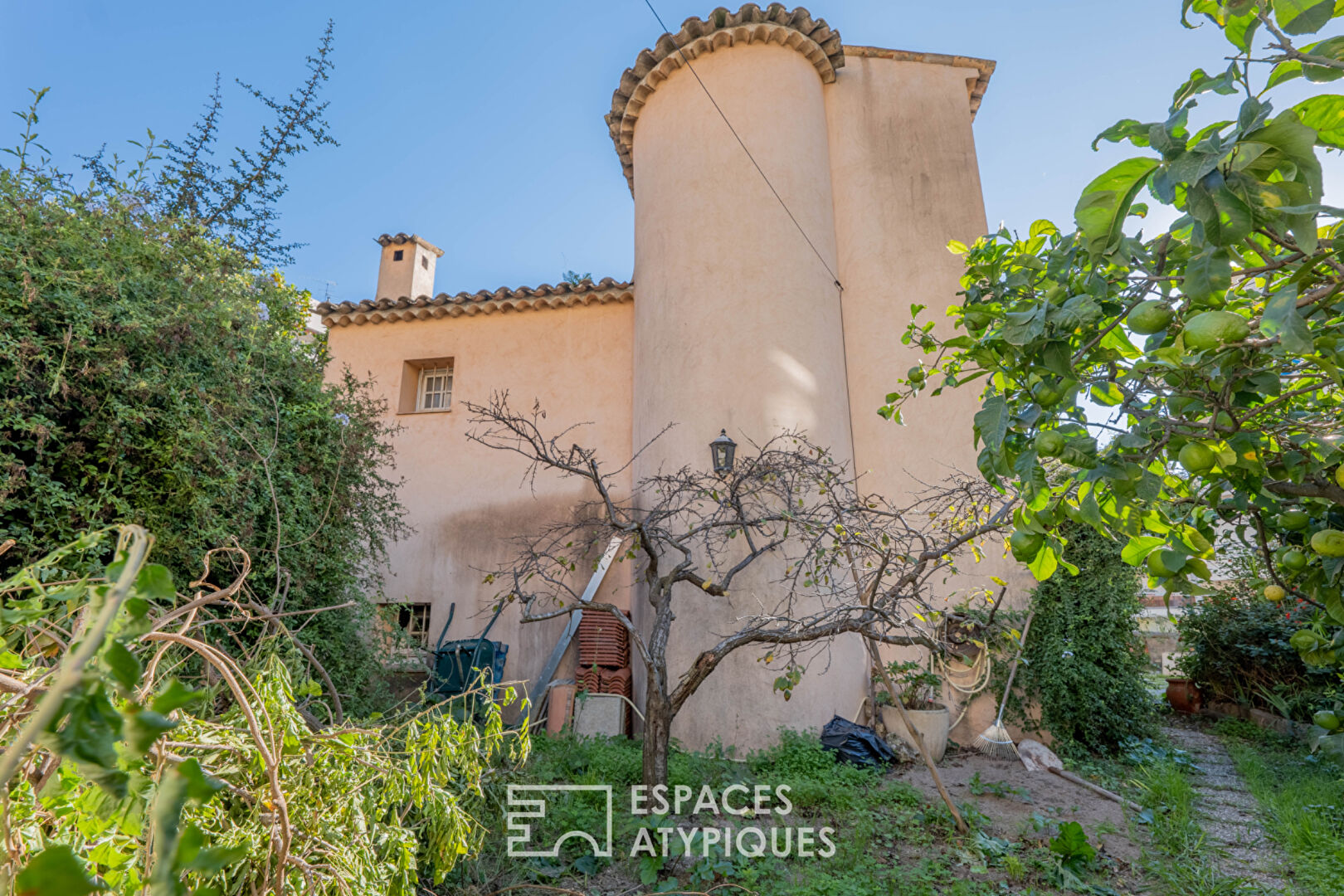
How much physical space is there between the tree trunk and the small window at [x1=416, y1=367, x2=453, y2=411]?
20.9 feet

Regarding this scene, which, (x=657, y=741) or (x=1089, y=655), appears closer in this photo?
(x=657, y=741)

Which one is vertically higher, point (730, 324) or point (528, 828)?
point (730, 324)

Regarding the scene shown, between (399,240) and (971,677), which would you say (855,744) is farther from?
(399,240)

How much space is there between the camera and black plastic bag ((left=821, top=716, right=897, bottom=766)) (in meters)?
6.15

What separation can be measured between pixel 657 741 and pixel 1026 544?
404cm

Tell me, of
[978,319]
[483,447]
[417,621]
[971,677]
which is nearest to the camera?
[978,319]

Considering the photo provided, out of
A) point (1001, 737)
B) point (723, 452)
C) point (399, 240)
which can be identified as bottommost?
point (1001, 737)

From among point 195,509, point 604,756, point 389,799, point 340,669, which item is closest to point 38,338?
point 195,509

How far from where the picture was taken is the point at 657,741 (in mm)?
5012

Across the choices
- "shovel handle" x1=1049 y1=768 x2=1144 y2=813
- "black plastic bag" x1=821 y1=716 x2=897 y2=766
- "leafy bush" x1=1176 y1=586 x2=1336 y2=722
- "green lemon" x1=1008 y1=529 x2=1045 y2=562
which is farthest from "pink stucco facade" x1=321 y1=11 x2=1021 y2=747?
"green lemon" x1=1008 y1=529 x2=1045 y2=562

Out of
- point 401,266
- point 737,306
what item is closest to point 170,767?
point 737,306

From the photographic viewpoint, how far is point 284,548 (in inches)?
193

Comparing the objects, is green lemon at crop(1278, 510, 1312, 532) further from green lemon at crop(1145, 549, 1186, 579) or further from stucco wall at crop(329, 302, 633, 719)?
stucco wall at crop(329, 302, 633, 719)

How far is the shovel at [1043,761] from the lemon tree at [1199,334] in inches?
180
